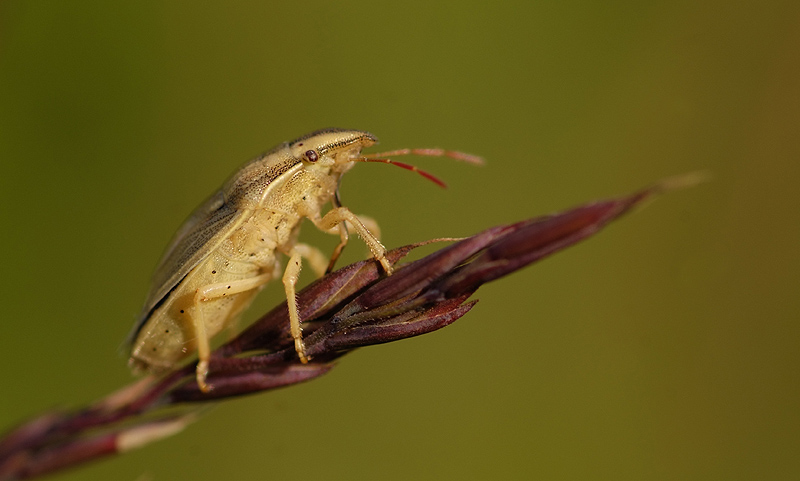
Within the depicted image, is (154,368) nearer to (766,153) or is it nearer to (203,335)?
(203,335)

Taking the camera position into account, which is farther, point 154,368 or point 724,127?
point 724,127

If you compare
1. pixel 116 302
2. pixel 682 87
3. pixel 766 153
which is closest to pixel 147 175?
pixel 116 302

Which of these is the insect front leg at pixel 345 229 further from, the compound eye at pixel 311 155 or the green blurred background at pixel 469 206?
the green blurred background at pixel 469 206

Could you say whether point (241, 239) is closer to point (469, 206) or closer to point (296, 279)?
point (296, 279)

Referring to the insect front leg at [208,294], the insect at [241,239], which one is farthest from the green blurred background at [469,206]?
the insect front leg at [208,294]

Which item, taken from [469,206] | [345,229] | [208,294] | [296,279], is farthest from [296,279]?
[469,206]

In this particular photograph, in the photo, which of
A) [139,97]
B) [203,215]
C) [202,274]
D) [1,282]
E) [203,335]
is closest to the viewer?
[203,335]
